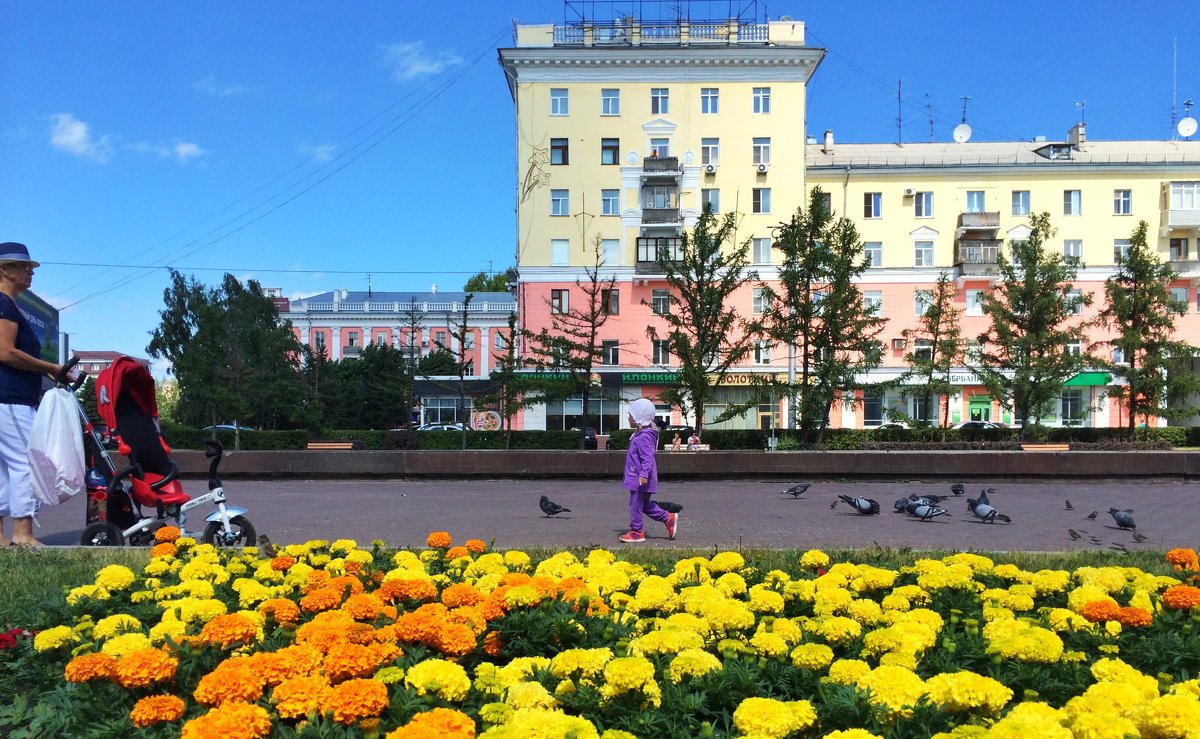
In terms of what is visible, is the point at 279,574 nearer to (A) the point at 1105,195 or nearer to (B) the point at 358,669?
(B) the point at 358,669

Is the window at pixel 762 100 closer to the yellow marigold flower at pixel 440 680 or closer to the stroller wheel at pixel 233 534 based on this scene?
the stroller wheel at pixel 233 534

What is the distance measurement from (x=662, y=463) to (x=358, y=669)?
46.1ft

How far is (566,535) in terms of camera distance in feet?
29.5

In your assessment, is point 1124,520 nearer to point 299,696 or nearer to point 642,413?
point 642,413

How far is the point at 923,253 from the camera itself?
44.1 metres

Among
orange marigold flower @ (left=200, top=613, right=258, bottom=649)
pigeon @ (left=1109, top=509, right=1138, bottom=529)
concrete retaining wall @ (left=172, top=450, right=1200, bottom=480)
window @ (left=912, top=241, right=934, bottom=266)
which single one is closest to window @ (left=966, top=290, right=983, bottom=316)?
window @ (left=912, top=241, right=934, bottom=266)

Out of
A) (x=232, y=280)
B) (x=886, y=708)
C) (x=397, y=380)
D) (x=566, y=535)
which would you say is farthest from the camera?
(x=232, y=280)

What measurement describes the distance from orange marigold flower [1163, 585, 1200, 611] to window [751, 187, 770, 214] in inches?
1567

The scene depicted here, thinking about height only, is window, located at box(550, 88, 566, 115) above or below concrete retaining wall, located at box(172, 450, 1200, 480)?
above

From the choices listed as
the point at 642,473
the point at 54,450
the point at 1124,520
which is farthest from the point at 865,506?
the point at 54,450

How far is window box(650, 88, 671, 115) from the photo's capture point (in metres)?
42.1

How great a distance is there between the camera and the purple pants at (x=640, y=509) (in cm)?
870

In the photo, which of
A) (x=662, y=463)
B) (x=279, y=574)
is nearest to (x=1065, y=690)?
(x=279, y=574)

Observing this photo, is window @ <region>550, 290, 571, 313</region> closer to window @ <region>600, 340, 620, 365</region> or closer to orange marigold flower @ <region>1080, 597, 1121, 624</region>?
window @ <region>600, 340, 620, 365</region>
